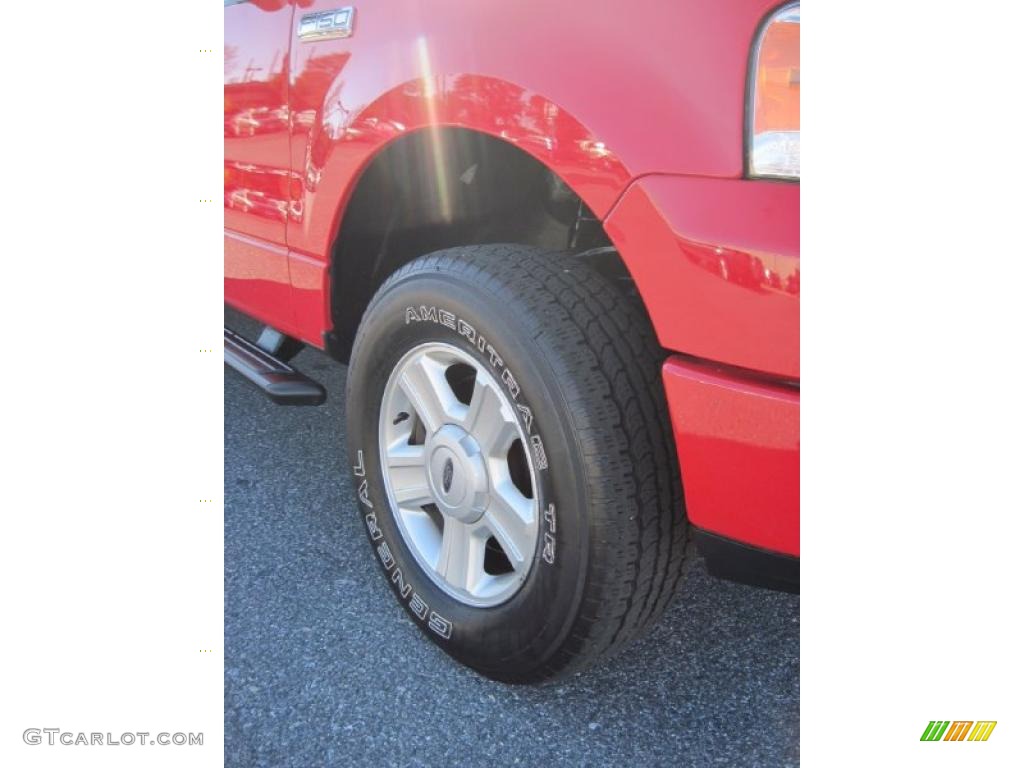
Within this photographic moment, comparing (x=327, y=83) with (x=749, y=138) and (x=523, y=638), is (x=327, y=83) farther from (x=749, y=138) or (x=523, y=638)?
(x=523, y=638)

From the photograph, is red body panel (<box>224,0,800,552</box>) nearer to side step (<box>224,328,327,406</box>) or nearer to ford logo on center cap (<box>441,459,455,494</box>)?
ford logo on center cap (<box>441,459,455,494</box>)

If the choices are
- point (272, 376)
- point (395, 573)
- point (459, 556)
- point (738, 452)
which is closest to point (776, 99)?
point (738, 452)

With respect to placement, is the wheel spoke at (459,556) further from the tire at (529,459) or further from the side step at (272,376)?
the side step at (272,376)

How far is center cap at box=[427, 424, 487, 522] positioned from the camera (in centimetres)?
188

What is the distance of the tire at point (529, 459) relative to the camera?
1.61 m

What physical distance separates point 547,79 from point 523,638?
952 mm

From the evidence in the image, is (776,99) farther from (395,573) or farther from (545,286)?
(395,573)

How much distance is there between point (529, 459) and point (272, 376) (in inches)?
39.1

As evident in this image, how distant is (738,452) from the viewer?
1455 millimetres
